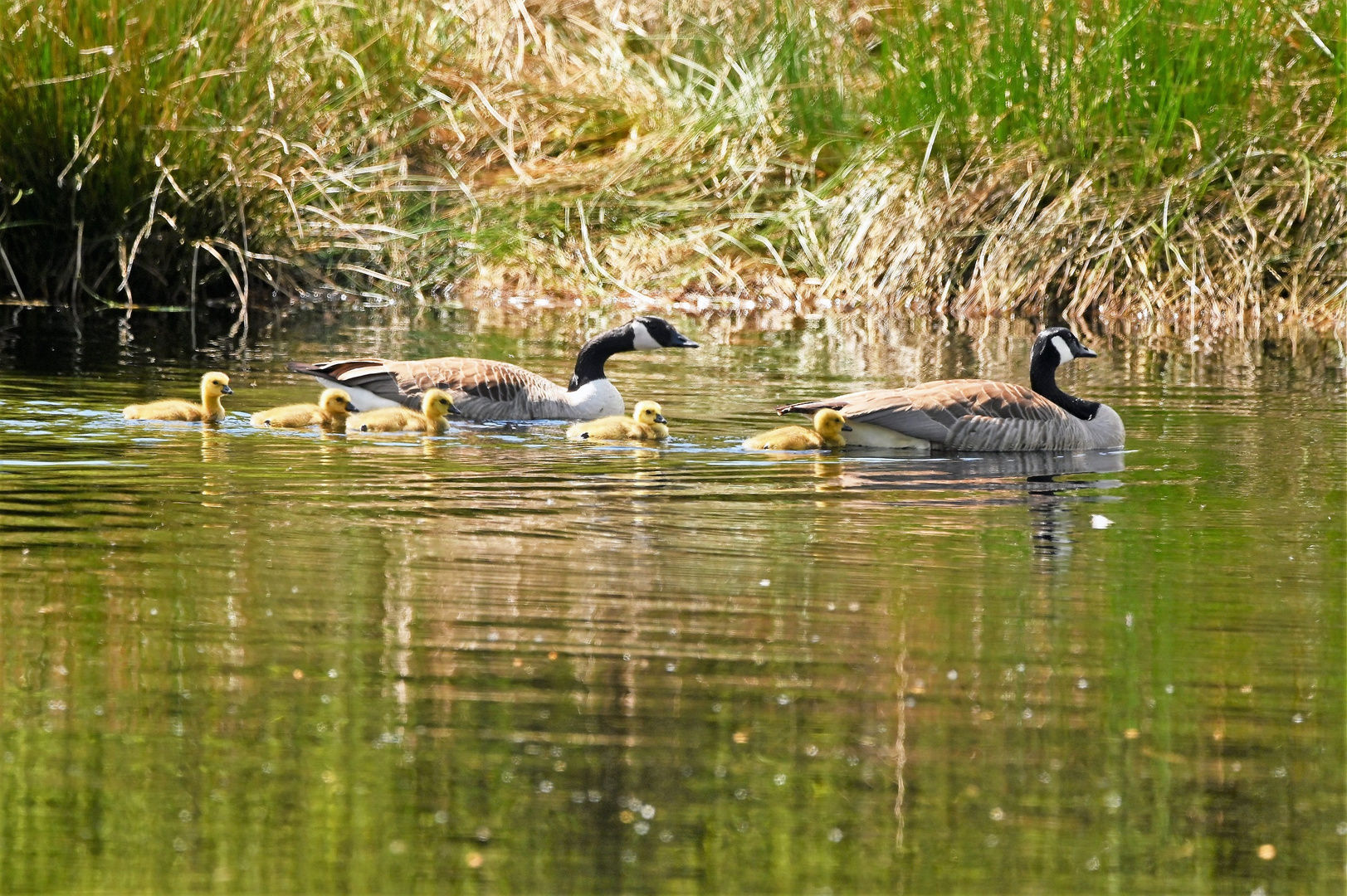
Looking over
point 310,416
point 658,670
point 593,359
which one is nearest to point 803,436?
point 593,359

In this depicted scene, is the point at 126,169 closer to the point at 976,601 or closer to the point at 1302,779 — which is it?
the point at 976,601

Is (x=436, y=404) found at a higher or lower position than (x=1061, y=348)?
lower

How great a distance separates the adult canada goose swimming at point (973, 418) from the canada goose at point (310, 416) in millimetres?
2563

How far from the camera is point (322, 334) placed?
18578 mm

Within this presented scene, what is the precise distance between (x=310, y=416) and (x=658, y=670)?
20.0ft

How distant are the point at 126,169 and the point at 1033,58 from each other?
27.9ft

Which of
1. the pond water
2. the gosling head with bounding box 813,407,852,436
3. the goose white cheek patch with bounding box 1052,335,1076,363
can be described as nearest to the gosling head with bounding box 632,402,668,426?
the pond water

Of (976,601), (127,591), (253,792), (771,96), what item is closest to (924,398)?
(976,601)

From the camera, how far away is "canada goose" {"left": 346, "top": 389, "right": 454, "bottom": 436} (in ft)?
40.2

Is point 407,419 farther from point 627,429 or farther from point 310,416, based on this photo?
point 627,429

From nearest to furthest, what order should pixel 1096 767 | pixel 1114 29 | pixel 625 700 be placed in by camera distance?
1. pixel 1096 767
2. pixel 625 700
3. pixel 1114 29

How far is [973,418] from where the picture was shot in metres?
12.1

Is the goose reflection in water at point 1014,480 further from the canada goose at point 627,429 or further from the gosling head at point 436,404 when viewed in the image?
the gosling head at point 436,404

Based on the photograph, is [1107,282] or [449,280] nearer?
[1107,282]
